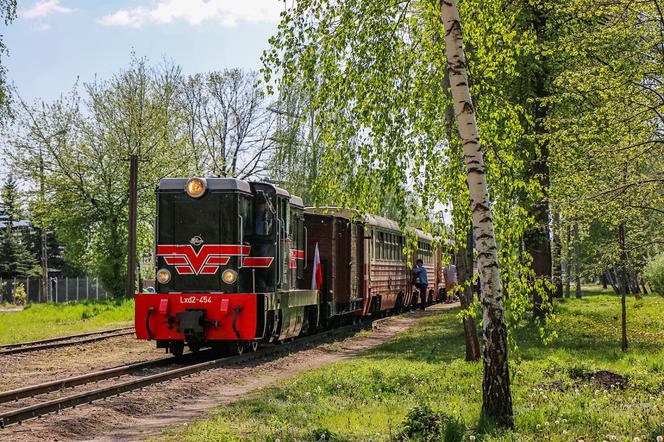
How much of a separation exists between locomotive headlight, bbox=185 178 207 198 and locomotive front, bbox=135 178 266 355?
0.02 m

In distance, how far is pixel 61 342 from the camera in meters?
20.1

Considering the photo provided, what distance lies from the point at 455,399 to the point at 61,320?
2241 cm

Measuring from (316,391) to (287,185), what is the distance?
28628 millimetres

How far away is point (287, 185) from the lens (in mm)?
39750

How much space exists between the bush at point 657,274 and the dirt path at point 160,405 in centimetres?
2684

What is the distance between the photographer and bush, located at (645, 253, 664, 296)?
1535 inches

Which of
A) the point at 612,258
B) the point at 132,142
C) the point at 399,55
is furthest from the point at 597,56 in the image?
the point at 132,142

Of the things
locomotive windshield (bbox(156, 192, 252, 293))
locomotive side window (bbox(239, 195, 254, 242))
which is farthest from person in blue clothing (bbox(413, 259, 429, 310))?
locomotive windshield (bbox(156, 192, 252, 293))

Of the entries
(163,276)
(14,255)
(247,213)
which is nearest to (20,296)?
(14,255)

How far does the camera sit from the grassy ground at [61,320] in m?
23.8

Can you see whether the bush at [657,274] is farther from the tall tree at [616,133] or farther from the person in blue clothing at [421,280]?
the tall tree at [616,133]

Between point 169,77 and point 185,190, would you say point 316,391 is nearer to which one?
point 185,190

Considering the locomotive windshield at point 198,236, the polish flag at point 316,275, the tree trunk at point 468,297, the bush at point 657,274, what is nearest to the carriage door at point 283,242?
the locomotive windshield at point 198,236

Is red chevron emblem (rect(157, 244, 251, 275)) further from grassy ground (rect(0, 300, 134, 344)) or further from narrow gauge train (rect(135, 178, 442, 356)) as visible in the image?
grassy ground (rect(0, 300, 134, 344))
